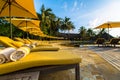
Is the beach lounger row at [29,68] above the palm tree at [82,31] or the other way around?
the other way around

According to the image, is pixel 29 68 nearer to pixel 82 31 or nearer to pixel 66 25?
pixel 66 25

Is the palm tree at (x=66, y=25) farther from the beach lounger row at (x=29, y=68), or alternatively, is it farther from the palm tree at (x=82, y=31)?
the beach lounger row at (x=29, y=68)

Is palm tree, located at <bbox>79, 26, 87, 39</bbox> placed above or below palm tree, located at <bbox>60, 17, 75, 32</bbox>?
below

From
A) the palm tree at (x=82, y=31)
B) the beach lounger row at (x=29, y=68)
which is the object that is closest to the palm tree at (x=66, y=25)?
the palm tree at (x=82, y=31)

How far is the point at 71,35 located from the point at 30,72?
4745 cm

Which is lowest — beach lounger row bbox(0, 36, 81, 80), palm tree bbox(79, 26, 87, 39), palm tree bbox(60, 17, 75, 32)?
beach lounger row bbox(0, 36, 81, 80)

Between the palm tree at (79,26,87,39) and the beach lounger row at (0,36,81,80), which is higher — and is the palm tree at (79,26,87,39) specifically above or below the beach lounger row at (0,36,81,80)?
above

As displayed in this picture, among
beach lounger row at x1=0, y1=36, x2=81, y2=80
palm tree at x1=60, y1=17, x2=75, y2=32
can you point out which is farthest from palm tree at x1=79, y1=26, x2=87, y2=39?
beach lounger row at x1=0, y1=36, x2=81, y2=80

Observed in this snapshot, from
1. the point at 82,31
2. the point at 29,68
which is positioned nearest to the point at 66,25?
the point at 82,31

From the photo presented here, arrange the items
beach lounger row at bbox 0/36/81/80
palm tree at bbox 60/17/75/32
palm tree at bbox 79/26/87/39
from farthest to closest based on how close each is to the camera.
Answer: palm tree at bbox 60/17/75/32 → palm tree at bbox 79/26/87/39 → beach lounger row at bbox 0/36/81/80

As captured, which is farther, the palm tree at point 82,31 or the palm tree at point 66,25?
the palm tree at point 66,25

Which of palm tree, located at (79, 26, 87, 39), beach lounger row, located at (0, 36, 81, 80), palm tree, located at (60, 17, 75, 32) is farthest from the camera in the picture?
palm tree, located at (60, 17, 75, 32)

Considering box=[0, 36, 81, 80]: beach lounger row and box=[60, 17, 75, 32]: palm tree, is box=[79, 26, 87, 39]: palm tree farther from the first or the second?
box=[0, 36, 81, 80]: beach lounger row

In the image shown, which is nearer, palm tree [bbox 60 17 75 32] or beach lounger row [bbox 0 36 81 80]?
beach lounger row [bbox 0 36 81 80]
